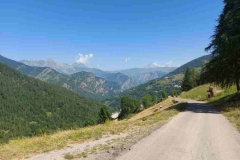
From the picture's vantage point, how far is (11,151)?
12.0 m

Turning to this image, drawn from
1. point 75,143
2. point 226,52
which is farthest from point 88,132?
point 226,52

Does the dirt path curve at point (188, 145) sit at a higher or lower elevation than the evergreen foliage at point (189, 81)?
lower

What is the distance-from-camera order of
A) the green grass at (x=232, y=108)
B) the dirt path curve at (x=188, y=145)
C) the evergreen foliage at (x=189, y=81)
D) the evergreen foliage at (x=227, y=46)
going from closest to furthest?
the dirt path curve at (x=188, y=145) → the green grass at (x=232, y=108) → the evergreen foliage at (x=227, y=46) → the evergreen foliage at (x=189, y=81)

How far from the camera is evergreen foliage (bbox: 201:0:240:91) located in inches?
1050

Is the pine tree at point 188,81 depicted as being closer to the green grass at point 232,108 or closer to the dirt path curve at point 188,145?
the green grass at point 232,108

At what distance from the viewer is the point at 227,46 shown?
2731 centimetres

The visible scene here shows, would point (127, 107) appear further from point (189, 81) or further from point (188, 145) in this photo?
point (188, 145)

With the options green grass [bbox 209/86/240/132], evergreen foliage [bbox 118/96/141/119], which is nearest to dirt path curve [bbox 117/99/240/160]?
green grass [bbox 209/86/240/132]

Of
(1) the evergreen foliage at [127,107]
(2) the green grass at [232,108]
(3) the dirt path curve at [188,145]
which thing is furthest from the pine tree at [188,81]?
(3) the dirt path curve at [188,145]

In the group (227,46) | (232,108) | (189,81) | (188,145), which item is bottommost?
(188,145)

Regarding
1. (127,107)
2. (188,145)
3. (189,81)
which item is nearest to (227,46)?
(188,145)

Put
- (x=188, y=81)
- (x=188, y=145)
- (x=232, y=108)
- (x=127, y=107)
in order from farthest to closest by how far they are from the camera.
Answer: (x=127, y=107), (x=188, y=81), (x=232, y=108), (x=188, y=145)

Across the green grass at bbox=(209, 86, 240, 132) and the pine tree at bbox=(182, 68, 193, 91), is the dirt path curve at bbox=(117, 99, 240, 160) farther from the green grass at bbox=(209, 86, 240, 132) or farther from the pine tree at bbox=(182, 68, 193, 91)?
the pine tree at bbox=(182, 68, 193, 91)

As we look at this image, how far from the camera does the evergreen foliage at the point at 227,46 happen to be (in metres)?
26.7
